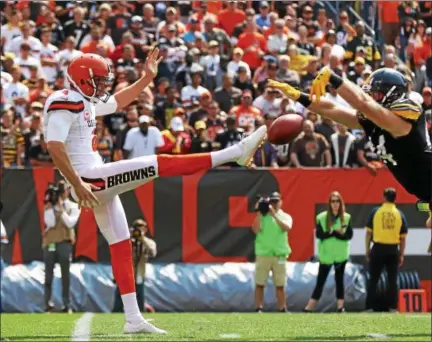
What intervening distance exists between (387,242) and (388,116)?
23.6ft

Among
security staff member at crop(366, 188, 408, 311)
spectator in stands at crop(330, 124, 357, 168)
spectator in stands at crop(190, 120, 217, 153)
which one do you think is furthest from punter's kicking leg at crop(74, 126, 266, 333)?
spectator in stands at crop(330, 124, 357, 168)

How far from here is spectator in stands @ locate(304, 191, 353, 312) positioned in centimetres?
1488

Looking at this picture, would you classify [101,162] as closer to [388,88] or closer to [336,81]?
[336,81]

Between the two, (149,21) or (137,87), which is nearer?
(137,87)

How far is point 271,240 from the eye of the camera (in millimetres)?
15062

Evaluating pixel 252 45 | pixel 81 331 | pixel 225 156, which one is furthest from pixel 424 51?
pixel 81 331

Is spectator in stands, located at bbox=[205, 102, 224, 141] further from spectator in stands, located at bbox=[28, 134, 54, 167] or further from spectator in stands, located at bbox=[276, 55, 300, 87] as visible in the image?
spectator in stands, located at bbox=[28, 134, 54, 167]

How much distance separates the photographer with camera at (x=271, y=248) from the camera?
49.2 feet

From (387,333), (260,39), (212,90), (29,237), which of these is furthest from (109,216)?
(260,39)

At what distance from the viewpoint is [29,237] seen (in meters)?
15.7

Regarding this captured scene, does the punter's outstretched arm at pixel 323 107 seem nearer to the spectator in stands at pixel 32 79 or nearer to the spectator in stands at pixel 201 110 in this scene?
the spectator in stands at pixel 201 110

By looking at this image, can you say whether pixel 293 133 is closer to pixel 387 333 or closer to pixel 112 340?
pixel 387 333

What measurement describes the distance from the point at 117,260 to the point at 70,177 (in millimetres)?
819

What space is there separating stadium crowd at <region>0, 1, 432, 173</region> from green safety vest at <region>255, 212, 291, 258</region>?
1.38m
